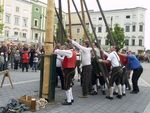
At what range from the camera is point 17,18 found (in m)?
77.7

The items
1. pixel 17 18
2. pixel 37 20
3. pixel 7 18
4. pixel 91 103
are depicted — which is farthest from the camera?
pixel 37 20

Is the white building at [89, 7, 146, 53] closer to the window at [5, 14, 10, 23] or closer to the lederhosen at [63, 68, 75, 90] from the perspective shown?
the window at [5, 14, 10, 23]

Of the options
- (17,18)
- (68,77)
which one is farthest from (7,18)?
(68,77)

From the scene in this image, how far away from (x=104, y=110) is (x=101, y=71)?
11.9 ft

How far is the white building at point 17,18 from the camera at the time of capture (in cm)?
7406

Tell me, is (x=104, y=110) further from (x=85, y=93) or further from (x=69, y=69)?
(x=85, y=93)

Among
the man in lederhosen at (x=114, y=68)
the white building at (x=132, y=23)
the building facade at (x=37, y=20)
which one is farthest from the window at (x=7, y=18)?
the man in lederhosen at (x=114, y=68)

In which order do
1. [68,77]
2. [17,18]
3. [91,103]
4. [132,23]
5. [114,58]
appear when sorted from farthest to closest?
[132,23] → [17,18] → [114,58] → [91,103] → [68,77]

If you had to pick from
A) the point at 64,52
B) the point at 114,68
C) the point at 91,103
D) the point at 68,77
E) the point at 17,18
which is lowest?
the point at 91,103

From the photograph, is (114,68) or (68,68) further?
(114,68)

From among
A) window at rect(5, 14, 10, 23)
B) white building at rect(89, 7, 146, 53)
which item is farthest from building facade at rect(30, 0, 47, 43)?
white building at rect(89, 7, 146, 53)

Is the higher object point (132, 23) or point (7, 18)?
point (132, 23)

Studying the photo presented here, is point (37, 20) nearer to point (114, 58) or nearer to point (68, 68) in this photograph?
point (114, 58)

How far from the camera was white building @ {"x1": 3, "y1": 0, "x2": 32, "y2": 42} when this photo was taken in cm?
7406
